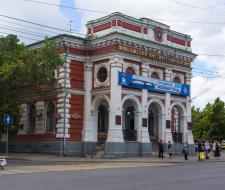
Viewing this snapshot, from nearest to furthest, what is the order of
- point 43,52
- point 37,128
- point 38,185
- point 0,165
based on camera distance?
point 38,185 → point 0,165 → point 43,52 → point 37,128

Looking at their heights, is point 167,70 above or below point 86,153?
above

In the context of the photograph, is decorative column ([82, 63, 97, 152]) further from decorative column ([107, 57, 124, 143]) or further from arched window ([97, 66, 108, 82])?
decorative column ([107, 57, 124, 143])

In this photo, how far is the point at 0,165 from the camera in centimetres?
2264

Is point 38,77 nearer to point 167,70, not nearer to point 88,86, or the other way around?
point 88,86

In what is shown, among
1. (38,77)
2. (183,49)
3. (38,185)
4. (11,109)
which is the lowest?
(38,185)

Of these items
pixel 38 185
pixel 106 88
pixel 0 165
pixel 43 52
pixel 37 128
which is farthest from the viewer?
pixel 37 128

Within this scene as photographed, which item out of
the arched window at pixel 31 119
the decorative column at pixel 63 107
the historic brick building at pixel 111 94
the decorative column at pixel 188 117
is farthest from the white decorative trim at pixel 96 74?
the decorative column at pixel 188 117

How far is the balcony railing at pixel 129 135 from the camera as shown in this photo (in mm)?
38406

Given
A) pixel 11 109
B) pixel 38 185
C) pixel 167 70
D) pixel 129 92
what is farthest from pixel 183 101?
pixel 38 185

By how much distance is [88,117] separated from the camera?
127 ft

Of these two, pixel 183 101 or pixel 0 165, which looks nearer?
pixel 0 165

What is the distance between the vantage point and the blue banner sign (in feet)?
122

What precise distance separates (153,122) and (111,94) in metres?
7.57

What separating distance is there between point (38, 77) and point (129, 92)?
8569mm
